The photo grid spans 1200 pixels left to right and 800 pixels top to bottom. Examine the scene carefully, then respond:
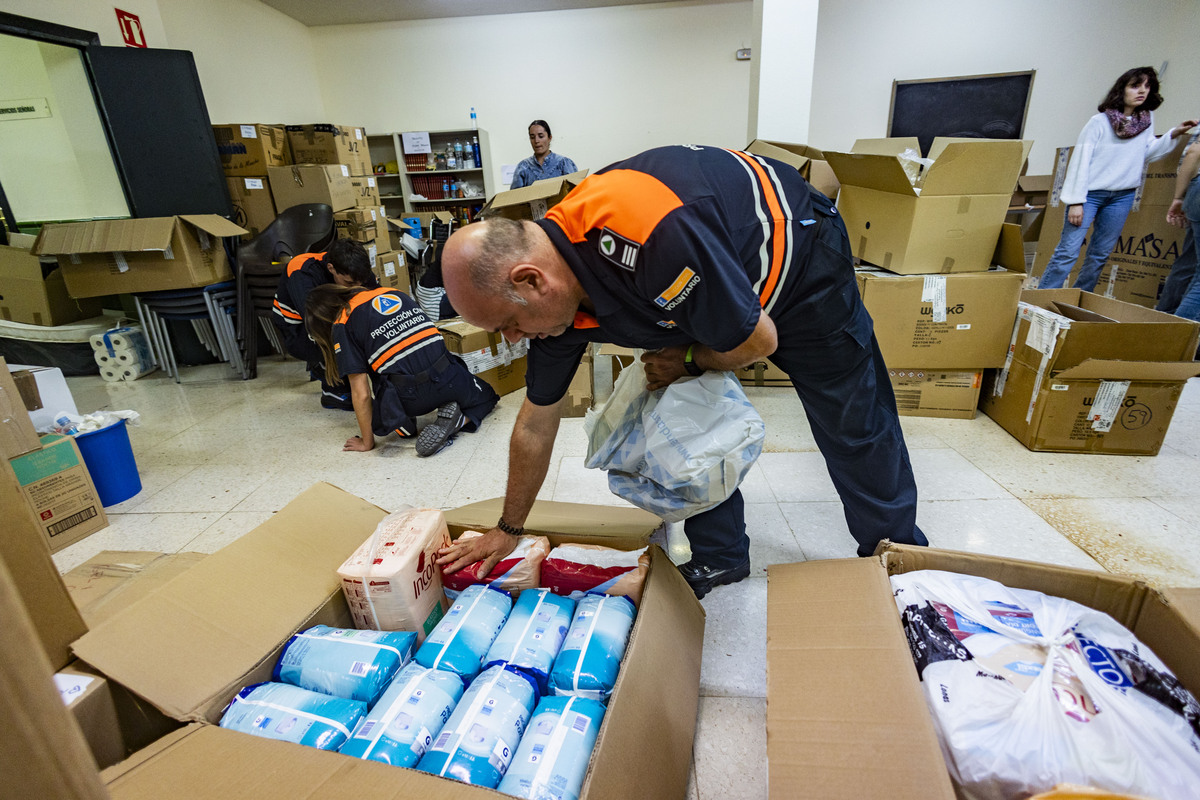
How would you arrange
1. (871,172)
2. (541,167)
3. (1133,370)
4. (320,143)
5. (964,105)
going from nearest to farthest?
(1133,370) < (871,172) < (320,143) < (541,167) < (964,105)

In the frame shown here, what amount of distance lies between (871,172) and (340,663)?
2694 millimetres

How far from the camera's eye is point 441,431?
252 centimetres

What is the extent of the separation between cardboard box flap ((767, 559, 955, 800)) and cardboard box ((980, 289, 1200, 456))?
1850 millimetres

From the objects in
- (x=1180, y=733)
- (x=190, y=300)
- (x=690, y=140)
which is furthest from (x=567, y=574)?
(x=690, y=140)

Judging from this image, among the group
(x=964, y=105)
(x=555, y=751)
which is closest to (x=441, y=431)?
(x=555, y=751)

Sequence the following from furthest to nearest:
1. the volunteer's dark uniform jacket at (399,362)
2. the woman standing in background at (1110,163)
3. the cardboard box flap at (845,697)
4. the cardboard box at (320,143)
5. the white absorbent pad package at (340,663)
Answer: the cardboard box at (320,143) < the woman standing in background at (1110,163) < the volunteer's dark uniform jacket at (399,362) < the white absorbent pad package at (340,663) < the cardboard box flap at (845,697)

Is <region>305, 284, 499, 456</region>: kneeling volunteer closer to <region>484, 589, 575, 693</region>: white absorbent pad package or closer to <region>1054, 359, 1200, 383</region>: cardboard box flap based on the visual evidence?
<region>484, 589, 575, 693</region>: white absorbent pad package

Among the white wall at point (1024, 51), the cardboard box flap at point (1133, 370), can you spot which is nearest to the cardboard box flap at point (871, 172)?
the cardboard box flap at point (1133, 370)

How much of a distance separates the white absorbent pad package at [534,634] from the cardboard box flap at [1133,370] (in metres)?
2.12

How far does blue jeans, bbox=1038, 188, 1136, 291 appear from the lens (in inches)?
133

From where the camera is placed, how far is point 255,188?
4031mm

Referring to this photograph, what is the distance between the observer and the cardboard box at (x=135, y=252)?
3117 millimetres

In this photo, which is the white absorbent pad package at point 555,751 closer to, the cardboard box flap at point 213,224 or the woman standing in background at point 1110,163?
the cardboard box flap at point 213,224

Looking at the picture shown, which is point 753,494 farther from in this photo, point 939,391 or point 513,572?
point 939,391
